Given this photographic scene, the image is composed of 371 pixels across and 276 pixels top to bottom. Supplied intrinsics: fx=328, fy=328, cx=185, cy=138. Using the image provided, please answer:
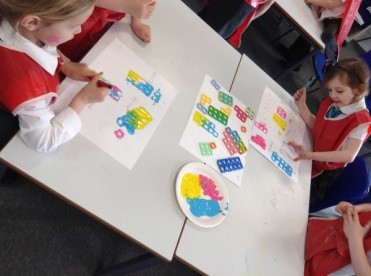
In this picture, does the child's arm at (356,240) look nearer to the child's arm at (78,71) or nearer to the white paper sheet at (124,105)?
the white paper sheet at (124,105)

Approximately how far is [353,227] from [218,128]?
68cm

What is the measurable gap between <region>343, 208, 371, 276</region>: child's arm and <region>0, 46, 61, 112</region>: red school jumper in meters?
1.24

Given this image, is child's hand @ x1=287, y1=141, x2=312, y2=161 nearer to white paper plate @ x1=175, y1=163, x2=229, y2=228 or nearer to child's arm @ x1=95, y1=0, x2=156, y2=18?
white paper plate @ x1=175, y1=163, x2=229, y2=228

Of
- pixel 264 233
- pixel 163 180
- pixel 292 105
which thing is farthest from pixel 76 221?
pixel 292 105

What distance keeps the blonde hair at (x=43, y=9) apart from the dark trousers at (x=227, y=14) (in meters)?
1.11

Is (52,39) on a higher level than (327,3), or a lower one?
lower

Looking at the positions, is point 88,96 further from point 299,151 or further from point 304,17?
point 304,17

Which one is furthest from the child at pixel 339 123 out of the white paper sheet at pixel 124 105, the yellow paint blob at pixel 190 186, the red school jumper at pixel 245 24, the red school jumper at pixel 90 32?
the red school jumper at pixel 90 32

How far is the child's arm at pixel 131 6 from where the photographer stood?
44.7 inches

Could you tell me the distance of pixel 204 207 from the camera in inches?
43.9

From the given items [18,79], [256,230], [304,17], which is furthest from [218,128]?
[304,17]

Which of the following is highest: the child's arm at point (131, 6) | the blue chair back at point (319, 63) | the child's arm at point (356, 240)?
the child's arm at point (131, 6)

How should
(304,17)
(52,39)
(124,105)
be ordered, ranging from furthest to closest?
(304,17), (124,105), (52,39)

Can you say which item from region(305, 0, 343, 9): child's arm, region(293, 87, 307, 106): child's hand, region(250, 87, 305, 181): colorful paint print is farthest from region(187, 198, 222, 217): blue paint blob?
region(305, 0, 343, 9): child's arm
